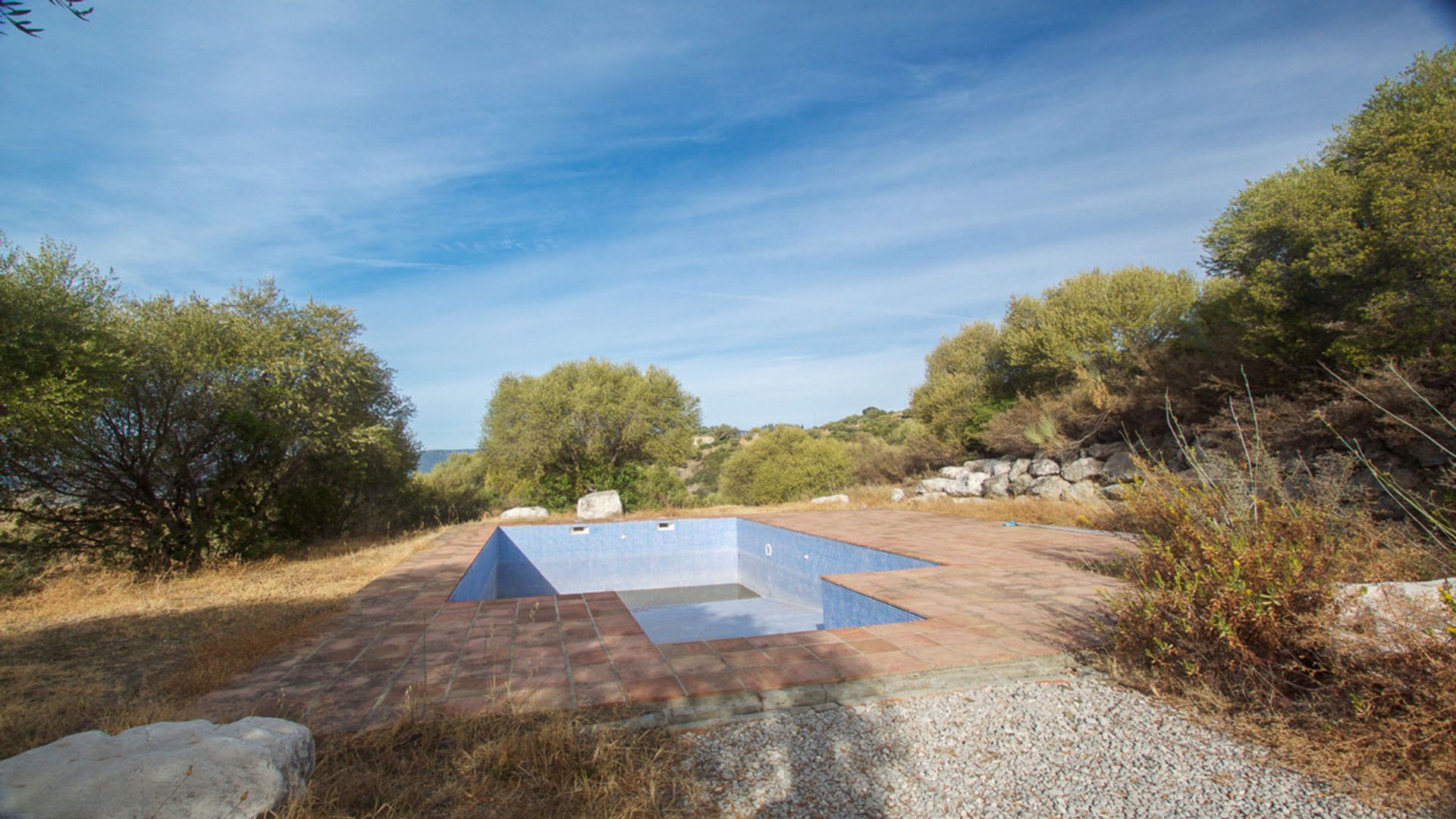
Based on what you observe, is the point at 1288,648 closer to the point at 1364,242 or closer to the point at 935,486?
the point at 1364,242

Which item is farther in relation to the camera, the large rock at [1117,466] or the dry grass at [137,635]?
the large rock at [1117,466]

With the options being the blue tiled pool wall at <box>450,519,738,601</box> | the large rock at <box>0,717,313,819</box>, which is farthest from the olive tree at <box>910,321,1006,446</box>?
the large rock at <box>0,717,313,819</box>

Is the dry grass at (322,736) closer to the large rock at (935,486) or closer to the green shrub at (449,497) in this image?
Result: the green shrub at (449,497)

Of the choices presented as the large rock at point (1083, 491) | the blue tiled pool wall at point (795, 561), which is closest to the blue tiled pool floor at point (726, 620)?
the blue tiled pool wall at point (795, 561)

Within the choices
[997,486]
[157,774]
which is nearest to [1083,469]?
[997,486]

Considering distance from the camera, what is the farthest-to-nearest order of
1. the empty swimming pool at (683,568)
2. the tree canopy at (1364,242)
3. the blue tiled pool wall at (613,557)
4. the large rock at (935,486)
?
the large rock at (935,486)
the blue tiled pool wall at (613,557)
the empty swimming pool at (683,568)
the tree canopy at (1364,242)

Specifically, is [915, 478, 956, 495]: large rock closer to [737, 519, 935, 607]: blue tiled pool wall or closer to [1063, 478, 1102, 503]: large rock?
[1063, 478, 1102, 503]: large rock

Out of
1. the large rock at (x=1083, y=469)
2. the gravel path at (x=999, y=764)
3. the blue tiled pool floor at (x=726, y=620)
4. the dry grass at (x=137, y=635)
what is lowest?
the blue tiled pool floor at (x=726, y=620)

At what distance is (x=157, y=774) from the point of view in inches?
64.6

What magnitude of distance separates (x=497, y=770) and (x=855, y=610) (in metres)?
3.35

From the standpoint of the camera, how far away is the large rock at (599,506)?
12.3m

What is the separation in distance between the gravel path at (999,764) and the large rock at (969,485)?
10.4m

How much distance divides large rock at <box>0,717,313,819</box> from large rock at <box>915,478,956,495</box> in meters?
12.6

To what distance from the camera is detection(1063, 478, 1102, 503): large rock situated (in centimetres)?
1045
